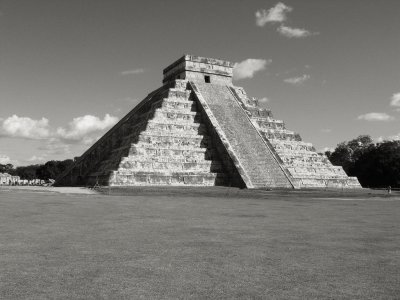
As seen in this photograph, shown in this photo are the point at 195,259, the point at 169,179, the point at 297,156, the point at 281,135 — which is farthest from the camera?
the point at 281,135

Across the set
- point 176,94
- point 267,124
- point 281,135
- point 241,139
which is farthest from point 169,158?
point 281,135

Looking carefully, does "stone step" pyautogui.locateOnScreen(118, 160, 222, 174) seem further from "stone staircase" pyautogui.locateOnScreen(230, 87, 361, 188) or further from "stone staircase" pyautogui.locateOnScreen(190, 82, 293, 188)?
"stone staircase" pyautogui.locateOnScreen(230, 87, 361, 188)

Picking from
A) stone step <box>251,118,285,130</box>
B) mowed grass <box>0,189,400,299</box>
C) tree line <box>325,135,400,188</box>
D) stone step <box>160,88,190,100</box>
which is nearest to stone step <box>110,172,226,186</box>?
stone step <box>251,118,285,130</box>

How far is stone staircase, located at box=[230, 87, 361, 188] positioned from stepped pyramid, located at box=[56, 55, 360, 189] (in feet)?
0.27

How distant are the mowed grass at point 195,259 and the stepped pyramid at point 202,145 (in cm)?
1765

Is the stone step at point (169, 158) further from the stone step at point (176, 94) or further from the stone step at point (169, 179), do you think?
the stone step at point (176, 94)

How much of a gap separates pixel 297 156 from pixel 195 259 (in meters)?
30.0

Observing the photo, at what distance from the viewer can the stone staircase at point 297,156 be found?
3384 centimetres

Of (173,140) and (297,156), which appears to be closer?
(173,140)

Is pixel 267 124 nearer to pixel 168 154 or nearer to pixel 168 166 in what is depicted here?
pixel 168 154

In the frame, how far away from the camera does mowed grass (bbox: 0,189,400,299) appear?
505 cm

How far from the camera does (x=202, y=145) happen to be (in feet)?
108

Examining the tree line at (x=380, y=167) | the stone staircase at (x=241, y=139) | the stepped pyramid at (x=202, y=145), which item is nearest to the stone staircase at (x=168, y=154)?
the stepped pyramid at (x=202, y=145)

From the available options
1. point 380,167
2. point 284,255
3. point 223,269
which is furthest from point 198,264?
point 380,167
